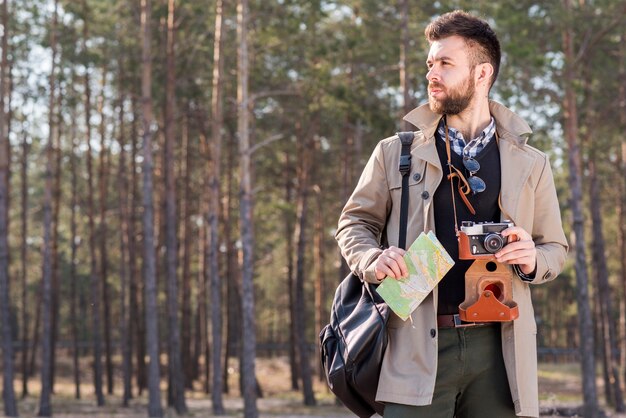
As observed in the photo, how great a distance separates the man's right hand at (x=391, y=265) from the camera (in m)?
3.00

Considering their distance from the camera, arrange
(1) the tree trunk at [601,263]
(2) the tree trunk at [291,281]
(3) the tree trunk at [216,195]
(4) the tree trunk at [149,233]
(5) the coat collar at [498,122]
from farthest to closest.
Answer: (2) the tree trunk at [291,281], (1) the tree trunk at [601,263], (3) the tree trunk at [216,195], (4) the tree trunk at [149,233], (5) the coat collar at [498,122]

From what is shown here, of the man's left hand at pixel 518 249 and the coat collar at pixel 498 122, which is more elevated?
the coat collar at pixel 498 122

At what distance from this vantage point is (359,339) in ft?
10.2

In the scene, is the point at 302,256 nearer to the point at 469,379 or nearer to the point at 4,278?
the point at 4,278

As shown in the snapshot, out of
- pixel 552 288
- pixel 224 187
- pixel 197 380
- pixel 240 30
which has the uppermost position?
pixel 240 30

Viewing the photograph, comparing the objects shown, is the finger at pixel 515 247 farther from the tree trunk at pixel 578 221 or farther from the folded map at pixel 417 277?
the tree trunk at pixel 578 221

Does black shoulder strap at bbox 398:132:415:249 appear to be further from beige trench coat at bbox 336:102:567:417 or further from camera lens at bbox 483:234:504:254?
camera lens at bbox 483:234:504:254

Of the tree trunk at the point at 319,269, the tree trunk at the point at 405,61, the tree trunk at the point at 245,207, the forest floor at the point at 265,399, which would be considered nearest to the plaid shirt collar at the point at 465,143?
the forest floor at the point at 265,399

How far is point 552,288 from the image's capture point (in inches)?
2245

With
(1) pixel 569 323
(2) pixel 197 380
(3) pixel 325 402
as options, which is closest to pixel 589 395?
(3) pixel 325 402

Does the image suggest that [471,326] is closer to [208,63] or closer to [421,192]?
[421,192]

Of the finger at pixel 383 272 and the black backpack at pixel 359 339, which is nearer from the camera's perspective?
the finger at pixel 383 272

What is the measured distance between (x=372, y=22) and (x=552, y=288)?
36.2 meters

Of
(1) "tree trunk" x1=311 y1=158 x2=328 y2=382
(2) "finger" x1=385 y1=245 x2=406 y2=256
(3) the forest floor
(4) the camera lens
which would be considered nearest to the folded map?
(2) "finger" x1=385 y1=245 x2=406 y2=256
